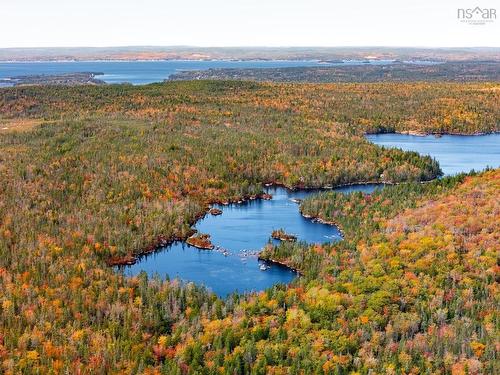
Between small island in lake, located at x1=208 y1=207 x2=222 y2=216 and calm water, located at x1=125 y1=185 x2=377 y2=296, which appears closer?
calm water, located at x1=125 y1=185 x2=377 y2=296

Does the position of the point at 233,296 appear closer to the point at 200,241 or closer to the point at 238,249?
the point at 238,249

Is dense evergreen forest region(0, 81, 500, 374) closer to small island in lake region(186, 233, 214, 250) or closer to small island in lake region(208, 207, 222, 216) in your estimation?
small island in lake region(208, 207, 222, 216)

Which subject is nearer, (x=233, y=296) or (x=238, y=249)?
(x=233, y=296)

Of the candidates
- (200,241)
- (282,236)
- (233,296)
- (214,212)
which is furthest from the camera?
(214,212)

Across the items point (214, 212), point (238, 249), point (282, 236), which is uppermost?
point (214, 212)

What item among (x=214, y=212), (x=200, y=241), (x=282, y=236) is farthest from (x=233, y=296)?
(x=214, y=212)

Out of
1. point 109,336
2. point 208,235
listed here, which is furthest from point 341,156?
point 109,336

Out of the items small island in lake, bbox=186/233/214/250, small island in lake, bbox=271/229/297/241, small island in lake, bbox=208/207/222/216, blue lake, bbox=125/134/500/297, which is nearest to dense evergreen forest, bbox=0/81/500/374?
small island in lake, bbox=208/207/222/216

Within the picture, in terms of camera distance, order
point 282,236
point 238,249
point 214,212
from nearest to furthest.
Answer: point 238,249, point 282,236, point 214,212

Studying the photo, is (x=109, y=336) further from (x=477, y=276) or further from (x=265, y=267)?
(x=477, y=276)
